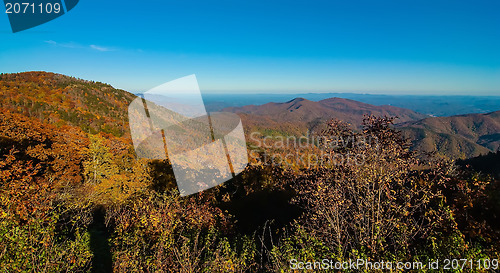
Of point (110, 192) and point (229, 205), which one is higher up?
point (110, 192)

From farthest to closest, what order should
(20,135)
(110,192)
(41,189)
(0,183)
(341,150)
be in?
(20,135) → (110,192) → (0,183) → (41,189) → (341,150)

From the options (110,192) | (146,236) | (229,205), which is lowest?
(229,205)

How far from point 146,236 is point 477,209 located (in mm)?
10073

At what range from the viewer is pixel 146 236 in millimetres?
7723

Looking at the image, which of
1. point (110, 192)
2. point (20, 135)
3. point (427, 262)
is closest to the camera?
point (427, 262)

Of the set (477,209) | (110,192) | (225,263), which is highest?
(477,209)

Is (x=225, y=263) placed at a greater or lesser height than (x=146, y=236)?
greater

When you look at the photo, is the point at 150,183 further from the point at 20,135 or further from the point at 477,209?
the point at 477,209

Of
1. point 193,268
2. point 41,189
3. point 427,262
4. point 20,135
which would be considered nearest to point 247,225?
point 193,268

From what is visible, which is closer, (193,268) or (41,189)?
(193,268)

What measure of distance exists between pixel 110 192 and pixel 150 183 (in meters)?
2.55

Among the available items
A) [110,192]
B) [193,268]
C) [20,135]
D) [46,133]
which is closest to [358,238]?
[193,268]

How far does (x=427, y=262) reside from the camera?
5223 mm

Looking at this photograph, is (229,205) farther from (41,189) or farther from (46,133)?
(46,133)
